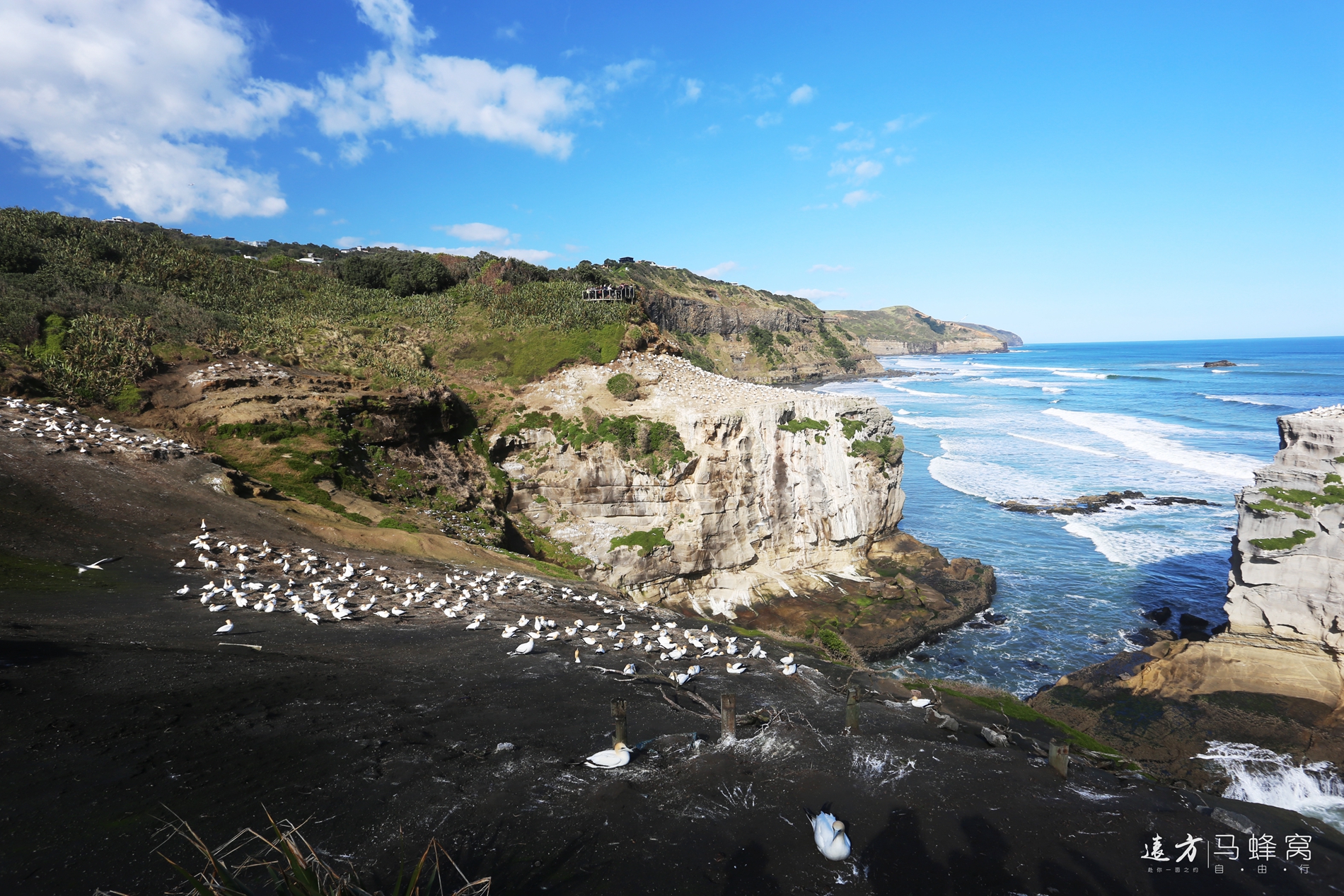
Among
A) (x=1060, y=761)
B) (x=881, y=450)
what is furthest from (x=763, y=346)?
(x=1060, y=761)

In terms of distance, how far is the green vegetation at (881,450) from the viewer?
79.1 ft

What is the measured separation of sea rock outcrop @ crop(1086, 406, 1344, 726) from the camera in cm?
1481

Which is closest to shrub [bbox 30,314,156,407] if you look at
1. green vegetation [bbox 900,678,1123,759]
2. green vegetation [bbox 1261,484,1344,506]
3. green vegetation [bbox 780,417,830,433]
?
green vegetation [bbox 780,417,830,433]

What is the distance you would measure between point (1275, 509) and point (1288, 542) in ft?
2.86

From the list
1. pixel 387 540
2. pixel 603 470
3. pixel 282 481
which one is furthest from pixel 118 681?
pixel 603 470

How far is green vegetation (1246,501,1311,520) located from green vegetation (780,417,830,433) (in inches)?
502

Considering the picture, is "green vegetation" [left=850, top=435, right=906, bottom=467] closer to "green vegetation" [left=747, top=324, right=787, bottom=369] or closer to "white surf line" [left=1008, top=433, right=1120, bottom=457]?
"white surf line" [left=1008, top=433, right=1120, bottom=457]

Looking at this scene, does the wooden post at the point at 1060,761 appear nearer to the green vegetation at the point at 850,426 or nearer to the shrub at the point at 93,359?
the green vegetation at the point at 850,426

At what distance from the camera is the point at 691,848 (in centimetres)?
548

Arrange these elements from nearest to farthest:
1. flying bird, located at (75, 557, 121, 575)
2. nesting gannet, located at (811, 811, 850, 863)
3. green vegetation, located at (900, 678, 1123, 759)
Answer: nesting gannet, located at (811, 811, 850, 863), flying bird, located at (75, 557, 121, 575), green vegetation, located at (900, 678, 1123, 759)

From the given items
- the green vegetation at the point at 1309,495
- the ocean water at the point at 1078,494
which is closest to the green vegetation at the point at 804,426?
the ocean water at the point at 1078,494

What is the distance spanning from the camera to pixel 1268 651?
1543 centimetres

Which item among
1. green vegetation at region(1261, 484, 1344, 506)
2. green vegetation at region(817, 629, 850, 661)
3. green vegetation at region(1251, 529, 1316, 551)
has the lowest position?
green vegetation at region(817, 629, 850, 661)

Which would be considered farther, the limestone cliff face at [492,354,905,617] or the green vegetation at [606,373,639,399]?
the green vegetation at [606,373,639,399]
